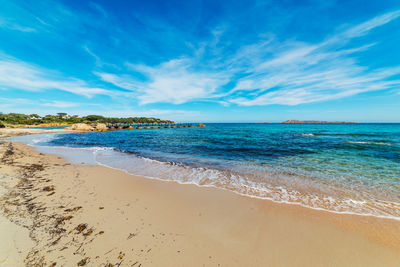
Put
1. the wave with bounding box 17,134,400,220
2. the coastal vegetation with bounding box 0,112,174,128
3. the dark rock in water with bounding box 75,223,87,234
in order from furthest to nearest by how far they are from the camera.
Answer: the coastal vegetation with bounding box 0,112,174,128, the wave with bounding box 17,134,400,220, the dark rock in water with bounding box 75,223,87,234

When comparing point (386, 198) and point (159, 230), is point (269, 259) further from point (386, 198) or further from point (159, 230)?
point (386, 198)

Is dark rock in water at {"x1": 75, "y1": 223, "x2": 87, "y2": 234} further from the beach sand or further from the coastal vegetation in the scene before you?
the coastal vegetation

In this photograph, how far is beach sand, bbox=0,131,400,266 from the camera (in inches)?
106

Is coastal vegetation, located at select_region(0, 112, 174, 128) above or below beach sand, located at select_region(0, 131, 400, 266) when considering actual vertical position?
above

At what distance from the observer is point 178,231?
3449 mm

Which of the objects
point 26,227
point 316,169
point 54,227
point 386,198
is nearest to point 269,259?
point 54,227

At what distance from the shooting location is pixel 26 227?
3.39 meters

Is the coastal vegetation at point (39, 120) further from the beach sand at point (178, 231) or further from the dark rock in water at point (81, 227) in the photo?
the dark rock in water at point (81, 227)

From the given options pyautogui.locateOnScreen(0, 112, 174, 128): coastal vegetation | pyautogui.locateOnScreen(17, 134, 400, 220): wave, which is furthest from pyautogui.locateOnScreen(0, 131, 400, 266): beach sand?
pyautogui.locateOnScreen(0, 112, 174, 128): coastal vegetation

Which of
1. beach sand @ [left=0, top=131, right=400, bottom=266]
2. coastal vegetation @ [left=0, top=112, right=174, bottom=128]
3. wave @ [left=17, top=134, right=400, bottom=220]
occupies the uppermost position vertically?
coastal vegetation @ [left=0, top=112, right=174, bottom=128]

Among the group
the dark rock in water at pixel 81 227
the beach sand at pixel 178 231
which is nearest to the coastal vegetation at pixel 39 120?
the beach sand at pixel 178 231

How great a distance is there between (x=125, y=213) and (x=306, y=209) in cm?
556

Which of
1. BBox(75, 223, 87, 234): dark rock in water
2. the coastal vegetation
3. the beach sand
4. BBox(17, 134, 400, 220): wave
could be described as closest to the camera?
the beach sand

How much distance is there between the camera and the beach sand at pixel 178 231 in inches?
106
